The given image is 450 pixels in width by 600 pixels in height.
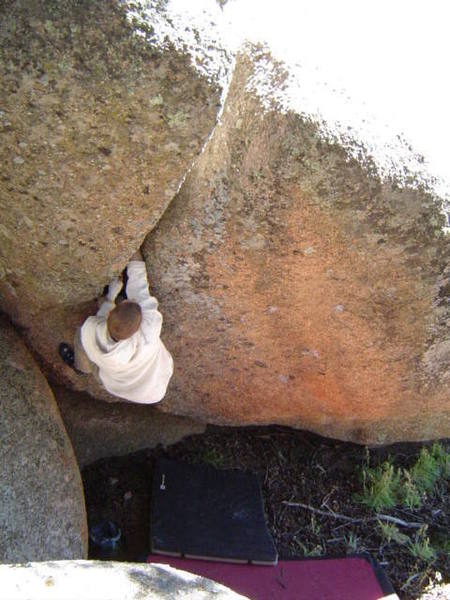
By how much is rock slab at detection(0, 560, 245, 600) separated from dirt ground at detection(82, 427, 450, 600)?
3.80 feet

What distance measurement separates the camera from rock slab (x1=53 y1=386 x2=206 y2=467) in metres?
2.69

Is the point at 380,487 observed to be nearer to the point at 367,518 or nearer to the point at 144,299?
the point at 367,518

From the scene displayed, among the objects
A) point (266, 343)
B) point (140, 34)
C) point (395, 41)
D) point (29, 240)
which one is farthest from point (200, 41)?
point (266, 343)

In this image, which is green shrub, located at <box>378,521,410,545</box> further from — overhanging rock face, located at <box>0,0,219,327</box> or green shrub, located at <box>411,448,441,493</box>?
overhanging rock face, located at <box>0,0,219,327</box>

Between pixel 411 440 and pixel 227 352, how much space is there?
93cm

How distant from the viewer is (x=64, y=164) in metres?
1.69

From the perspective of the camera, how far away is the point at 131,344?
2066 mm

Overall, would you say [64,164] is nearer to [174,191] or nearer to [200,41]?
[174,191]

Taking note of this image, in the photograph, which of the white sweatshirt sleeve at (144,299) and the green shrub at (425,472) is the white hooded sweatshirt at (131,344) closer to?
the white sweatshirt sleeve at (144,299)

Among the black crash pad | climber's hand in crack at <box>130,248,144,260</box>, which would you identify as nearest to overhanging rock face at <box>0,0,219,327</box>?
climber's hand in crack at <box>130,248,144,260</box>

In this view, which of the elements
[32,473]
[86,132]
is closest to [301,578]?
[32,473]

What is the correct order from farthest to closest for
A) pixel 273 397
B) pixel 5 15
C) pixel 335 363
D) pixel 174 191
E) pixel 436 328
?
1. pixel 273 397
2. pixel 335 363
3. pixel 436 328
4. pixel 174 191
5. pixel 5 15

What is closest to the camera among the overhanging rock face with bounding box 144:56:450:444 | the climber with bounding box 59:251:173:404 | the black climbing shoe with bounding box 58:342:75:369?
the overhanging rock face with bounding box 144:56:450:444

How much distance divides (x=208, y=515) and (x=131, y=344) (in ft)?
3.07
